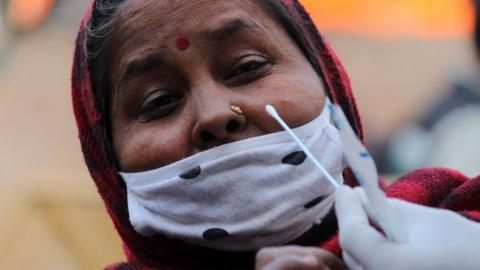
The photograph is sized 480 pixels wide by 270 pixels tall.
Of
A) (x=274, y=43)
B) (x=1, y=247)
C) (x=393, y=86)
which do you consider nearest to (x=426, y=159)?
(x=393, y=86)

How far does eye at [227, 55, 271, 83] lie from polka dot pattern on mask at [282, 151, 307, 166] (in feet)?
0.54

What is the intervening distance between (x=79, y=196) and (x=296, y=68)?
304cm

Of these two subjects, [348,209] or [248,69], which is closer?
[348,209]

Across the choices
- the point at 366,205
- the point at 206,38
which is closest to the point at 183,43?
the point at 206,38

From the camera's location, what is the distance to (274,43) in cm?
151

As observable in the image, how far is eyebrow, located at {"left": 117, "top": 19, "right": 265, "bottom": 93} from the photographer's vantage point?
4.66 feet

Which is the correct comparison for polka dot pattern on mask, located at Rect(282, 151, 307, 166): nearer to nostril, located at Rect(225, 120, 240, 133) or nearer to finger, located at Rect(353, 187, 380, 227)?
nostril, located at Rect(225, 120, 240, 133)

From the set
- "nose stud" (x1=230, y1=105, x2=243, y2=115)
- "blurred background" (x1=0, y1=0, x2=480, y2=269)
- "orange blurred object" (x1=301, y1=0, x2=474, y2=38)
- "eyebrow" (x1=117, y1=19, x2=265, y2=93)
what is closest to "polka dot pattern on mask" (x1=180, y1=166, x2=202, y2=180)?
"nose stud" (x1=230, y1=105, x2=243, y2=115)

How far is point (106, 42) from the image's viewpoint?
1.55 m

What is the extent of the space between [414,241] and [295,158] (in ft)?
1.31

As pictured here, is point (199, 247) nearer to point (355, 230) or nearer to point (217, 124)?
point (217, 124)

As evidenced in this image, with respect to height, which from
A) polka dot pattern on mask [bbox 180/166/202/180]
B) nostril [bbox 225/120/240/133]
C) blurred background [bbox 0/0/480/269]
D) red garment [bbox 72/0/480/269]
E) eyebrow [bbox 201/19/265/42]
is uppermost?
eyebrow [bbox 201/19/265/42]

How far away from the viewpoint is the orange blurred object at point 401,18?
5.51 metres

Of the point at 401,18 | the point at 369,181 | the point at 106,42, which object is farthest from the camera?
the point at 401,18
